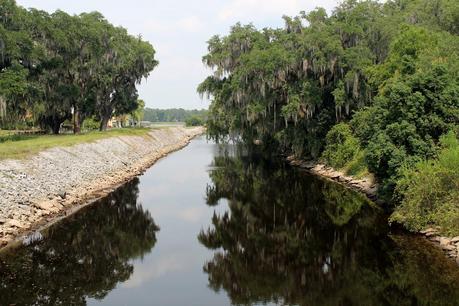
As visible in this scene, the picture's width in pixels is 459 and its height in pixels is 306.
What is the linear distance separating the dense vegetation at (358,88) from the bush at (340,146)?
3.6 inches

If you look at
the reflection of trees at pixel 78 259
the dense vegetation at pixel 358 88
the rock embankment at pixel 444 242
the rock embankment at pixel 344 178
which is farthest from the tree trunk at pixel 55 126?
the rock embankment at pixel 444 242

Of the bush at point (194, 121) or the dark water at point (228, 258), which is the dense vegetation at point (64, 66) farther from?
the bush at point (194, 121)

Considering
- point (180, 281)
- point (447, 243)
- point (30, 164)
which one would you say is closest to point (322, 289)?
point (180, 281)

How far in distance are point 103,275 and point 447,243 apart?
1352 centimetres

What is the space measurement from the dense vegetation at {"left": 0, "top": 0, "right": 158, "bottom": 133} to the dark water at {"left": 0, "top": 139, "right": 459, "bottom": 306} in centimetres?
1882

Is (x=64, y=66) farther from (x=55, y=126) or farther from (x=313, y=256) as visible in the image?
(x=313, y=256)

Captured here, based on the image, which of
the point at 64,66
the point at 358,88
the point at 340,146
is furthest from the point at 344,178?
the point at 64,66

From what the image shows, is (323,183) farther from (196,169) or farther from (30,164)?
(30,164)

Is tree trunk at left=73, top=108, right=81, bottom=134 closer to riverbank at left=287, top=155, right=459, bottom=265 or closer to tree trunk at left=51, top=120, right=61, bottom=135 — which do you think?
tree trunk at left=51, top=120, right=61, bottom=135

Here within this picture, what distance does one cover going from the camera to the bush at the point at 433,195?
813 inches

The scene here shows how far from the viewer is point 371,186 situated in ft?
107

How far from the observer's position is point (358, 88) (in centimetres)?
4200

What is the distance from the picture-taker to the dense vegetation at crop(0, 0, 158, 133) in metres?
41.6

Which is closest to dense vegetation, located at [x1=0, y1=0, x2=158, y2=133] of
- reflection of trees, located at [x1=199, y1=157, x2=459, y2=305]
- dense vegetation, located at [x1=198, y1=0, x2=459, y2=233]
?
dense vegetation, located at [x1=198, y1=0, x2=459, y2=233]
